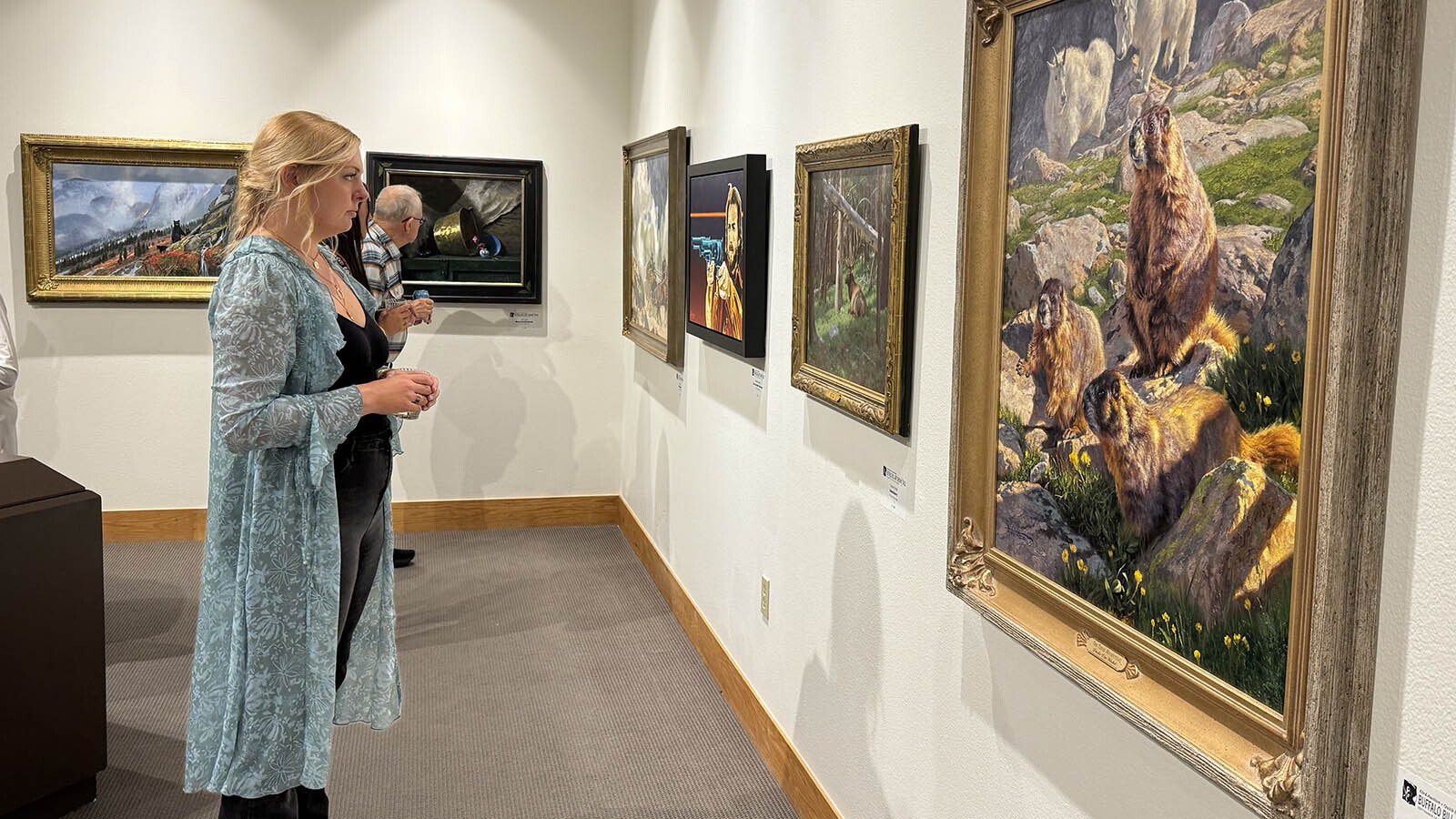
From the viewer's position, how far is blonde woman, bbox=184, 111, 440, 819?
252cm

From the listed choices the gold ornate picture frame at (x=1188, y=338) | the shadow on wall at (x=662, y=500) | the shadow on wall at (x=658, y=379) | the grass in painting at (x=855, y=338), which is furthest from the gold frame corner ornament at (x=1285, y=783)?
the shadow on wall at (x=662, y=500)

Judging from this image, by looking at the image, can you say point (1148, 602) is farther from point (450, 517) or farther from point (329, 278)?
point (450, 517)

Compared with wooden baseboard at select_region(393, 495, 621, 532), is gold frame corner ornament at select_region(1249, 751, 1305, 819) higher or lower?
higher

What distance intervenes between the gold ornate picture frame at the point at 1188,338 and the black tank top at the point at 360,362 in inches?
57.7

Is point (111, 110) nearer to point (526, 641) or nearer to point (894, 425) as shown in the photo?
point (526, 641)

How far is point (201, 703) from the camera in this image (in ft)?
8.97

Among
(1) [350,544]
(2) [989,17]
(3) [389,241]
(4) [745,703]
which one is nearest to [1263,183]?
(2) [989,17]

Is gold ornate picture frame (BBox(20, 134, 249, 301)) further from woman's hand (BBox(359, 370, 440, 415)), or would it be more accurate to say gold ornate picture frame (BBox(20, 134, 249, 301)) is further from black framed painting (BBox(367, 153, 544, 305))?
woman's hand (BBox(359, 370, 440, 415))

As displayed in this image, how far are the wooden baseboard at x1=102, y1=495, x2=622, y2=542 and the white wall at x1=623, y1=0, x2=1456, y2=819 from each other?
6.04 ft

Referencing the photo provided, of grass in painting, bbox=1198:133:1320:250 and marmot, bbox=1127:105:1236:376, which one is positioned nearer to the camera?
grass in painting, bbox=1198:133:1320:250

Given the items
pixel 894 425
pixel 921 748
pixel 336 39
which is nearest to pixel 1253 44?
pixel 894 425

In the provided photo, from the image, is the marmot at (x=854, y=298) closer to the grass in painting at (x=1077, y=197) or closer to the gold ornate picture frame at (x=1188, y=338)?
the gold ornate picture frame at (x=1188, y=338)

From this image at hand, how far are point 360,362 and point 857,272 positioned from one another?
125 centimetres

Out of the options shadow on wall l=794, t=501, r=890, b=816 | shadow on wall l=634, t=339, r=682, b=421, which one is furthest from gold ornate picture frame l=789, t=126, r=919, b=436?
shadow on wall l=634, t=339, r=682, b=421
